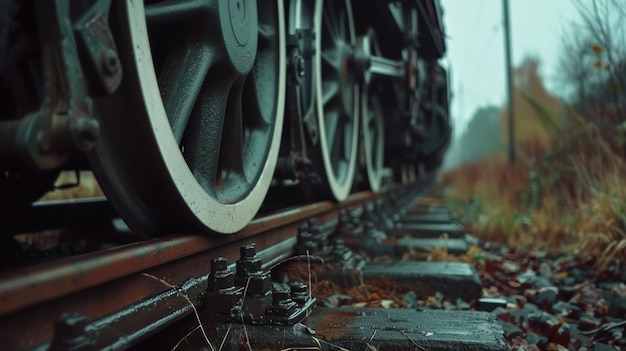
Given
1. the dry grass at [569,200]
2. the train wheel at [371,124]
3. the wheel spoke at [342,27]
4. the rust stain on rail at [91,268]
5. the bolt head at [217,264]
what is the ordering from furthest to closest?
the train wheel at [371,124]
the wheel spoke at [342,27]
the dry grass at [569,200]
the bolt head at [217,264]
the rust stain on rail at [91,268]

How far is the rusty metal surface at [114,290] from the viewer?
0.78 metres

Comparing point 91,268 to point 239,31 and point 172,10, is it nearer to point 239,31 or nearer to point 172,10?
point 172,10

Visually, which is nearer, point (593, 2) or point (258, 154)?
point (258, 154)

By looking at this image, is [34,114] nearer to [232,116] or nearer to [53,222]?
[232,116]

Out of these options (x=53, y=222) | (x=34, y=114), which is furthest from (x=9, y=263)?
(x=34, y=114)

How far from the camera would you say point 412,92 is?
4617 millimetres

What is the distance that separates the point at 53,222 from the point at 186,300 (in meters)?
1.57

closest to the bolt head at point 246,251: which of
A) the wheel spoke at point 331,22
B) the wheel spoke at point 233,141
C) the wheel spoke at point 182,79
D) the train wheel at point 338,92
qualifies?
the wheel spoke at point 182,79

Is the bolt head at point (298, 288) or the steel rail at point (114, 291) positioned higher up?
the steel rail at point (114, 291)

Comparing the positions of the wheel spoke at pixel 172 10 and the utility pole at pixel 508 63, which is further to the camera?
the utility pole at pixel 508 63

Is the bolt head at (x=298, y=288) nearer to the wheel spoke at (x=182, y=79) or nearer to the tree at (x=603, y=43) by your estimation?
the wheel spoke at (x=182, y=79)

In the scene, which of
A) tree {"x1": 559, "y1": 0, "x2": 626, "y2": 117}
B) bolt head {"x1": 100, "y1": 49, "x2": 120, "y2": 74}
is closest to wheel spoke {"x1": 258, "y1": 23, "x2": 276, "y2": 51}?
bolt head {"x1": 100, "y1": 49, "x2": 120, "y2": 74}

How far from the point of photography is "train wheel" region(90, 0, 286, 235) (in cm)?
112

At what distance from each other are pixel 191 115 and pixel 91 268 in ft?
2.62
